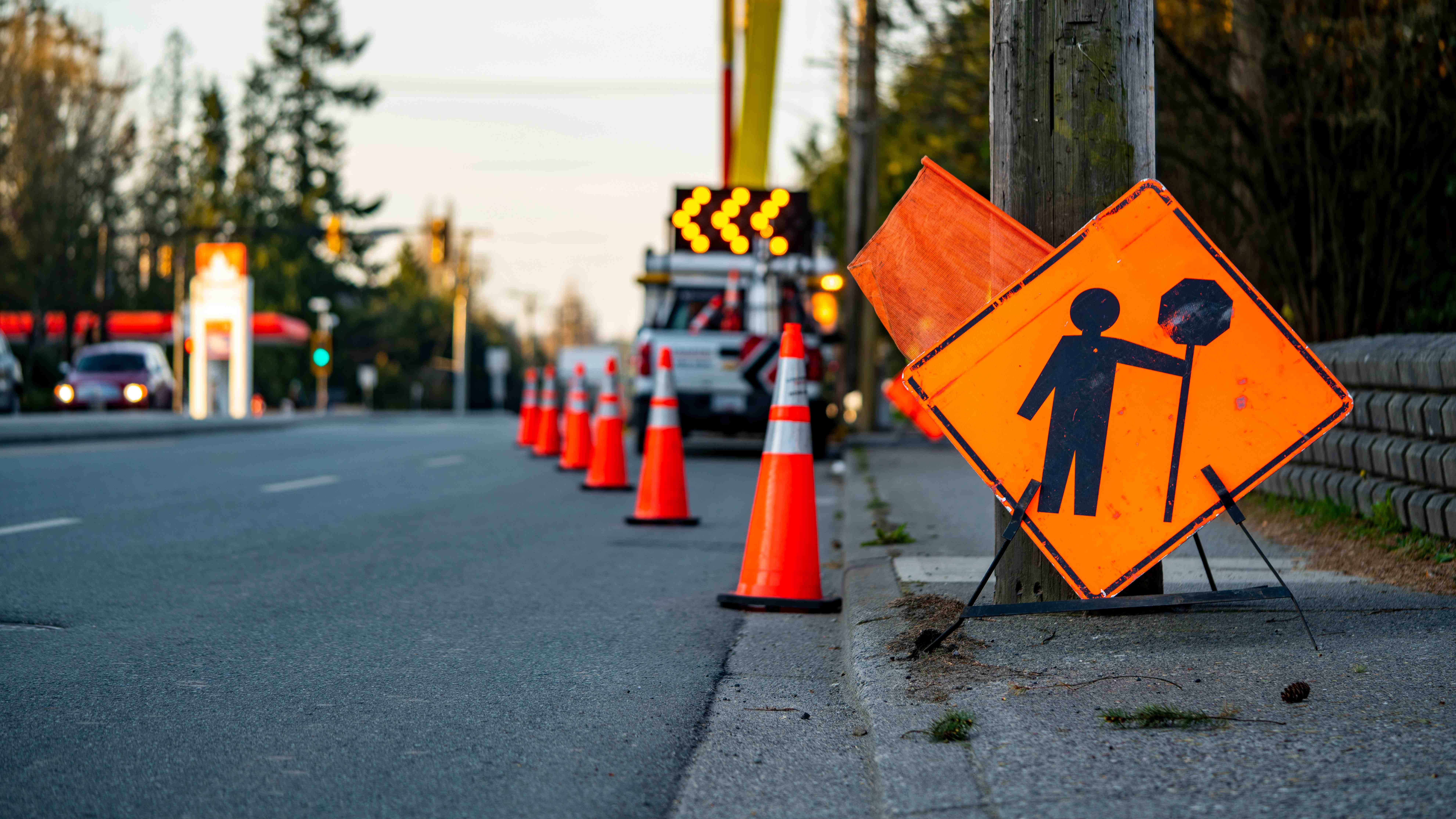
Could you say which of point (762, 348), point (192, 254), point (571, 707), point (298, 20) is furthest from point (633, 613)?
point (298, 20)

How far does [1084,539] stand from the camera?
4309 millimetres

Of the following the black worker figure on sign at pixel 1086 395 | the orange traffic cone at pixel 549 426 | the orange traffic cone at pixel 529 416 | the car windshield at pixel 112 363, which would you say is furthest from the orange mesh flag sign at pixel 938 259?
the car windshield at pixel 112 363

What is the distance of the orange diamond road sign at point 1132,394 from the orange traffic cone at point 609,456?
7278mm

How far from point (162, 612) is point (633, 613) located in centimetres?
190

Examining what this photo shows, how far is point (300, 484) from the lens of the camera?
1194 cm

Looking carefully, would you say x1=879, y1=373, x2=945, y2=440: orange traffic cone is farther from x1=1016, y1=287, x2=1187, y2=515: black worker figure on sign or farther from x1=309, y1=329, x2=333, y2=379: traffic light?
x1=309, y1=329, x2=333, y2=379: traffic light

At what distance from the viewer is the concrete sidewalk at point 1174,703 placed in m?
2.96

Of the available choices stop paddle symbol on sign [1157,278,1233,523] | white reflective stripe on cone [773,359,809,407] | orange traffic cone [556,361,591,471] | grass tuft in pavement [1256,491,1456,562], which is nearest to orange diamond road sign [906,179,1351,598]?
stop paddle symbol on sign [1157,278,1233,523]

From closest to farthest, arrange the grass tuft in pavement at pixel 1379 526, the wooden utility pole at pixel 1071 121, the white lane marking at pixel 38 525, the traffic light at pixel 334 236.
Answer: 1. the wooden utility pole at pixel 1071 121
2. the grass tuft in pavement at pixel 1379 526
3. the white lane marking at pixel 38 525
4. the traffic light at pixel 334 236

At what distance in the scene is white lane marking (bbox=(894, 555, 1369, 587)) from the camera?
553cm

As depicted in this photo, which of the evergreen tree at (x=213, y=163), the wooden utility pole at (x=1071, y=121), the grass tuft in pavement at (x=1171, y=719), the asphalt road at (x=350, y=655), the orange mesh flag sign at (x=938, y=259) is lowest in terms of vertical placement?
the asphalt road at (x=350, y=655)

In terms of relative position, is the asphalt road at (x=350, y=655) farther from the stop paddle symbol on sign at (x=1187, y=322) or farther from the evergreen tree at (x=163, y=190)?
the evergreen tree at (x=163, y=190)

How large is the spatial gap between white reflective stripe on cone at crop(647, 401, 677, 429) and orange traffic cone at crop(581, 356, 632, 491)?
2.58m

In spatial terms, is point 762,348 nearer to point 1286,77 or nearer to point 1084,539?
point 1286,77
